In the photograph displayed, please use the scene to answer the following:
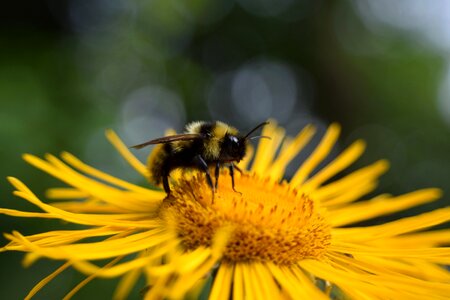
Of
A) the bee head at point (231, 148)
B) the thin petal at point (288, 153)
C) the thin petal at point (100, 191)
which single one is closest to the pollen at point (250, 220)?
the bee head at point (231, 148)

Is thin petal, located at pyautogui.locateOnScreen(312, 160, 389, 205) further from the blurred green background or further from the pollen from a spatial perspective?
the blurred green background

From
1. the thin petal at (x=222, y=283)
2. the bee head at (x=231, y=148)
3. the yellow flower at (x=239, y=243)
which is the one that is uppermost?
the bee head at (x=231, y=148)

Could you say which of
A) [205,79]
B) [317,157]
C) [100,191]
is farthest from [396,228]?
[205,79]

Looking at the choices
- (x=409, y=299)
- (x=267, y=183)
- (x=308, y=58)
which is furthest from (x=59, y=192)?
(x=308, y=58)

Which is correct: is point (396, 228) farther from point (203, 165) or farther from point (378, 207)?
point (203, 165)

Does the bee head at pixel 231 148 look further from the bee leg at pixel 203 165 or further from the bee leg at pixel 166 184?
the bee leg at pixel 166 184

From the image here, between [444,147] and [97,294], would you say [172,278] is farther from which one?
[444,147]
